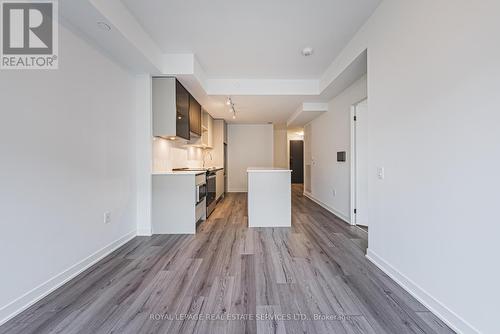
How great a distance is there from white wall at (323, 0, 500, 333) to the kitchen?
68.9 inches

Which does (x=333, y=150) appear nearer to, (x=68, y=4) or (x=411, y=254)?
(x=411, y=254)

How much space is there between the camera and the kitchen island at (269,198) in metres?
3.61

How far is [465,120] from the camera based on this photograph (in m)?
1.30

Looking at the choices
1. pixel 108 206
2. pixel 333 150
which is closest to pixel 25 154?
pixel 108 206

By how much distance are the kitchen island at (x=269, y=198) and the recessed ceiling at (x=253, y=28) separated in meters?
1.83

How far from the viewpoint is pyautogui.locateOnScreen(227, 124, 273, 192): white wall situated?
24.3 feet

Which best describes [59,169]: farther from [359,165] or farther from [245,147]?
[245,147]

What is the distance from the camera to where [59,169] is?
187cm

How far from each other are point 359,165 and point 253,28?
273cm

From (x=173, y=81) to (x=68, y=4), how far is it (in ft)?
5.02

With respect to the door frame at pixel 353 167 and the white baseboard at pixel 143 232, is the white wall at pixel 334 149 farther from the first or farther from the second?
the white baseboard at pixel 143 232

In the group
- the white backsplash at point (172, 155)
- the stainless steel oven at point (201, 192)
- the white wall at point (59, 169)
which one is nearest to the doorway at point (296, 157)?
the white backsplash at point (172, 155)

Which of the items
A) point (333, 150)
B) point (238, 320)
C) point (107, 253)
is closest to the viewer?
point (238, 320)

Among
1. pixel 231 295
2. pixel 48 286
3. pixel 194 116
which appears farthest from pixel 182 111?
pixel 231 295
